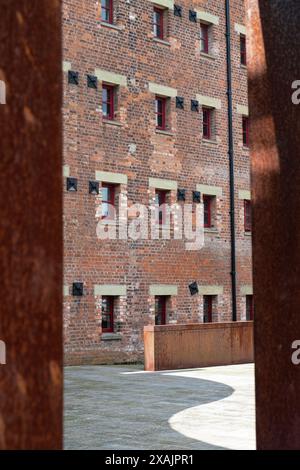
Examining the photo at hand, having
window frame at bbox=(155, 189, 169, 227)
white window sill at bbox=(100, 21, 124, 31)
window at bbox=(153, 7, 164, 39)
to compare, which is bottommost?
window frame at bbox=(155, 189, 169, 227)

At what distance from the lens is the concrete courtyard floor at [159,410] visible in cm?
807

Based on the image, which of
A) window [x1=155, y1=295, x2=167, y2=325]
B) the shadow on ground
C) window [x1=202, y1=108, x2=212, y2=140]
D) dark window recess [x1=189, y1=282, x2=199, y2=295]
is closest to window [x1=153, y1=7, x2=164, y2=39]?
window [x1=202, y1=108, x2=212, y2=140]

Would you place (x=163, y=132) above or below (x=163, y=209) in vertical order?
above

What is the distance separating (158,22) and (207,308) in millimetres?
8836

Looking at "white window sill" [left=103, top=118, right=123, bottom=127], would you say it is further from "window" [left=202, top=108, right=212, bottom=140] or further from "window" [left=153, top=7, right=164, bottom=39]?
"window" [left=202, top=108, right=212, bottom=140]

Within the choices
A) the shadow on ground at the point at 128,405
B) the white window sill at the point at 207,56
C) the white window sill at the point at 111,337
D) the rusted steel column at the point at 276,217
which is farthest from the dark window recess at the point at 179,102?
the rusted steel column at the point at 276,217

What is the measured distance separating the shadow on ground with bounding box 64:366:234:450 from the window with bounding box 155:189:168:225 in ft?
17.5

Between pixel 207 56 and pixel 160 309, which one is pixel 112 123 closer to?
pixel 207 56

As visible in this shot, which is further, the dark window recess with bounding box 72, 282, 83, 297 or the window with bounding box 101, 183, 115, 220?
the window with bounding box 101, 183, 115, 220

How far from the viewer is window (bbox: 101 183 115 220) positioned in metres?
20.7

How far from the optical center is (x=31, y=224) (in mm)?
1472

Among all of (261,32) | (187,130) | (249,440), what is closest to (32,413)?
(261,32)

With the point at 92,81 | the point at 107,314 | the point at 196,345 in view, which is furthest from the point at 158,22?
the point at 196,345

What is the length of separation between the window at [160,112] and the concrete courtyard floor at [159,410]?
27.2ft
